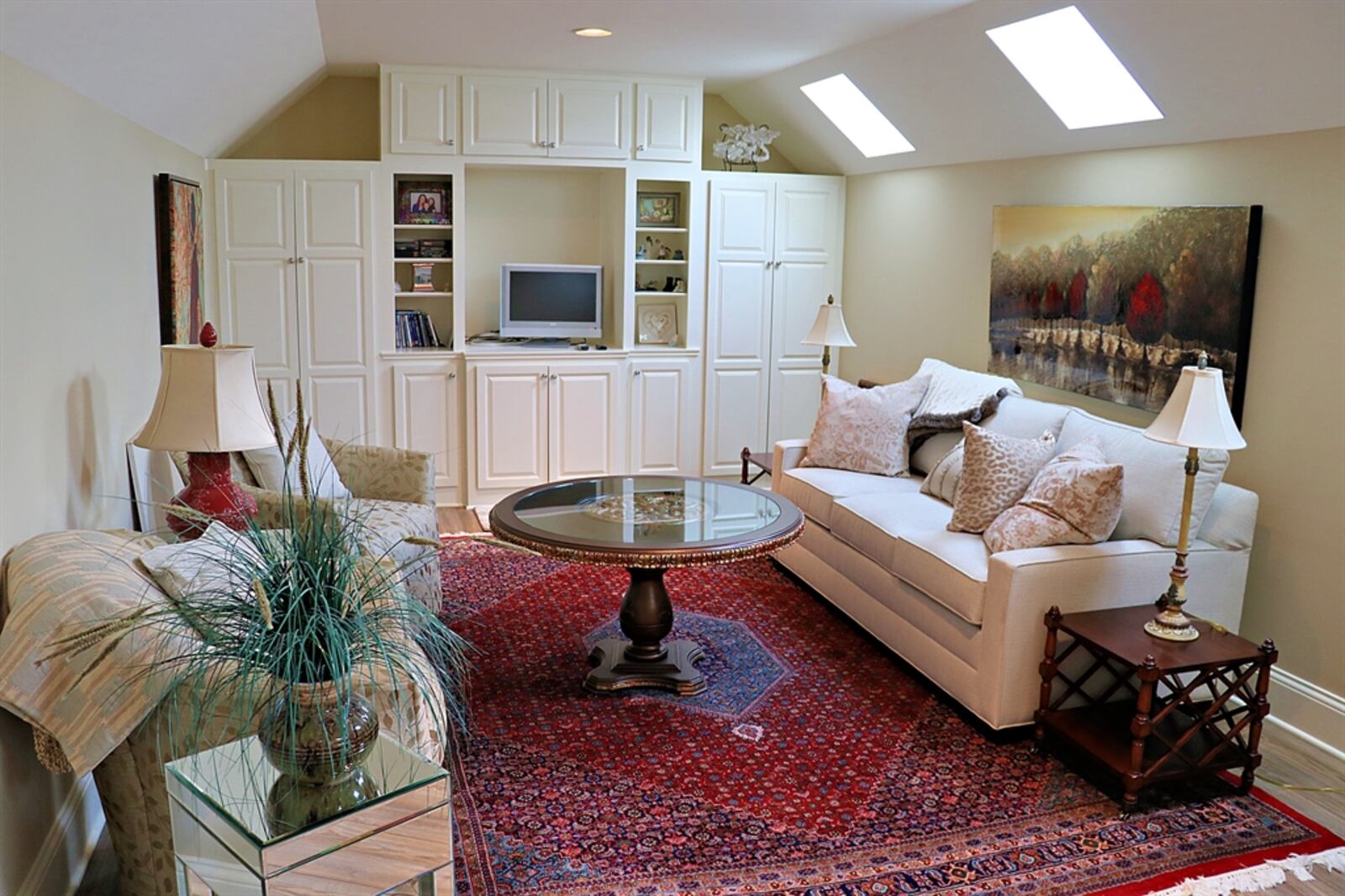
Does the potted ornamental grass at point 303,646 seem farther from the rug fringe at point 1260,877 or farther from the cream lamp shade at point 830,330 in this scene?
the cream lamp shade at point 830,330

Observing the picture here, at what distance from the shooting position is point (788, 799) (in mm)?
2984

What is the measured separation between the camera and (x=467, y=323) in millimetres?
6363

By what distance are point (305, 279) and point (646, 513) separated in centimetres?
286

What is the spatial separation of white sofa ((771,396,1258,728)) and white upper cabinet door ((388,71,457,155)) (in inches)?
122

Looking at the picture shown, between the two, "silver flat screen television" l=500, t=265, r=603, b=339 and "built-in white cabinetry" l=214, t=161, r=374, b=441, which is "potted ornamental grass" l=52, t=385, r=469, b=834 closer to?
"built-in white cabinetry" l=214, t=161, r=374, b=441

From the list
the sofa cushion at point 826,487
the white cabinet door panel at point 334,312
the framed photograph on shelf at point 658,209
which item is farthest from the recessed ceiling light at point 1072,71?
the white cabinet door panel at point 334,312

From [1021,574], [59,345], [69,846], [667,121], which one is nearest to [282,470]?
[59,345]

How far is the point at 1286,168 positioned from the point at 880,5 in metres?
1.54

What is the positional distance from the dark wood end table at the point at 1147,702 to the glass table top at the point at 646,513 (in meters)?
0.98

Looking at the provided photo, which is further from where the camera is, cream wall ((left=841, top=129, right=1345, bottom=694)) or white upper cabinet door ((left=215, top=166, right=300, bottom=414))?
white upper cabinet door ((left=215, top=166, right=300, bottom=414))

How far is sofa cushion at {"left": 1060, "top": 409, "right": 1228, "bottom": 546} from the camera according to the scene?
338cm

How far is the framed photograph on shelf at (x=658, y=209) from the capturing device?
20.8ft

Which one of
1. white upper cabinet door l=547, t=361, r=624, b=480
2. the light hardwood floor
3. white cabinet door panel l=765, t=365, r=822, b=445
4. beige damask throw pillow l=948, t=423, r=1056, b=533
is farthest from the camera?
white cabinet door panel l=765, t=365, r=822, b=445

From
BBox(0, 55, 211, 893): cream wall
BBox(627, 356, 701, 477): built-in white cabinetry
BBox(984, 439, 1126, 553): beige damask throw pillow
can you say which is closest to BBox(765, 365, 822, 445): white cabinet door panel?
BBox(627, 356, 701, 477): built-in white cabinetry
